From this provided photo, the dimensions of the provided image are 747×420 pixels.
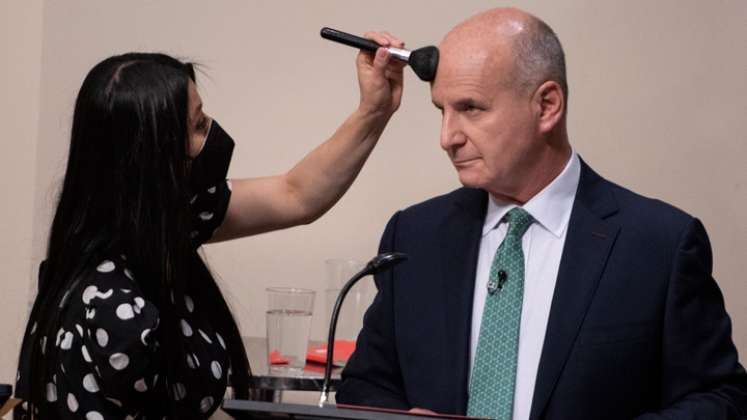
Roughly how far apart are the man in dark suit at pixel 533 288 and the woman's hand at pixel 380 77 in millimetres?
225

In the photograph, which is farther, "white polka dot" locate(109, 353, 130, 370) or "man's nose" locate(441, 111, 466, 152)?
"man's nose" locate(441, 111, 466, 152)

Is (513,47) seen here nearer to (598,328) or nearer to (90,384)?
(598,328)

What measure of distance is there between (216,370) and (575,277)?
2.21 feet

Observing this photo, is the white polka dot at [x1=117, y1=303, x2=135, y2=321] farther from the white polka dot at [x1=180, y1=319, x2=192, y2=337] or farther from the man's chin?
the man's chin

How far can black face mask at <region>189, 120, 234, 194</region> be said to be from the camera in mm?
2232

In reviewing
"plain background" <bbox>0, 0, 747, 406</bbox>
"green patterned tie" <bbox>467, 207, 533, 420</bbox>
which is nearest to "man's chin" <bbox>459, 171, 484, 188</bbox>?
"green patterned tie" <bbox>467, 207, 533, 420</bbox>

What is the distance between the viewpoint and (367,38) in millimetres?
2338

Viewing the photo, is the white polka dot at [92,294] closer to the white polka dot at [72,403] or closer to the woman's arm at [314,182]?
the white polka dot at [72,403]

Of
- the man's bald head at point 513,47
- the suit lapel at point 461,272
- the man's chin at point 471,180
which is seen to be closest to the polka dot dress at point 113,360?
the suit lapel at point 461,272

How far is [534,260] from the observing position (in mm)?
2104

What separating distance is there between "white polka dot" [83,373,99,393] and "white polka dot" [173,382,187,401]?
14cm

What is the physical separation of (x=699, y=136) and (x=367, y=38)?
1303mm

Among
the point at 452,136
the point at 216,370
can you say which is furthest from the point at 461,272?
the point at 216,370

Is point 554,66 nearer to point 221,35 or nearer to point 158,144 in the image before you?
point 158,144
